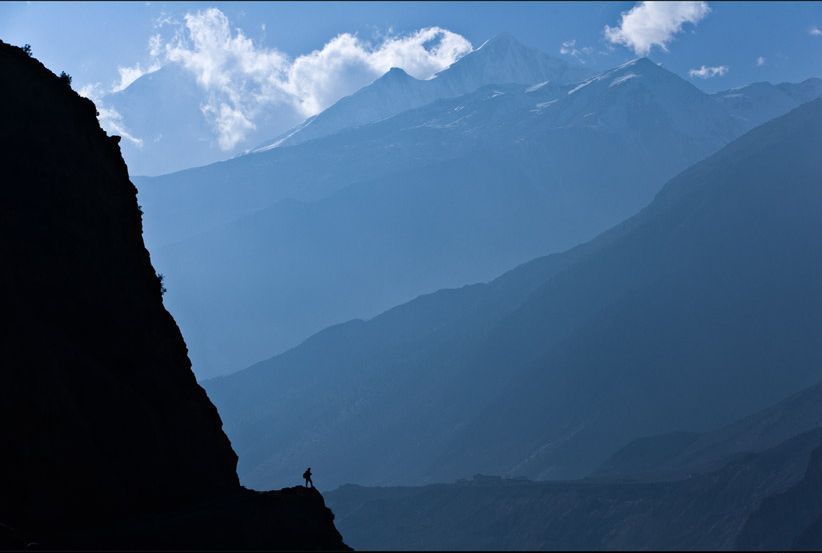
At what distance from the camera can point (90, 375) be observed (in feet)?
127

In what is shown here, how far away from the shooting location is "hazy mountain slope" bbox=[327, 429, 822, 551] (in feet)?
509

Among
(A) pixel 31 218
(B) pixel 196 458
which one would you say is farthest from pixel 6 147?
(B) pixel 196 458

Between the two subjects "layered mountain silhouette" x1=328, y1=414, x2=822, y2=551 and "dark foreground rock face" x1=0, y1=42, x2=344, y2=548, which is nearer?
"dark foreground rock face" x1=0, y1=42, x2=344, y2=548

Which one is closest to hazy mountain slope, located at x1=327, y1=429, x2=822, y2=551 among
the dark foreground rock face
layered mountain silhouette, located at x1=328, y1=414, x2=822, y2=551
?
layered mountain silhouette, located at x1=328, y1=414, x2=822, y2=551

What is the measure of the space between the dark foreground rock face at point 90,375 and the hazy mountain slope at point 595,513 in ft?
384

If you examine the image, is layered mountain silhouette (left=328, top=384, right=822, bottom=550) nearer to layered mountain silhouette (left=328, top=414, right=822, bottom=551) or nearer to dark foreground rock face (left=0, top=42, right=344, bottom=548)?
layered mountain silhouette (left=328, top=414, right=822, bottom=551)

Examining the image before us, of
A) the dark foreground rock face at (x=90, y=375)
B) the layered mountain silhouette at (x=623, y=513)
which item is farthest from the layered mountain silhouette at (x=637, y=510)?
the dark foreground rock face at (x=90, y=375)

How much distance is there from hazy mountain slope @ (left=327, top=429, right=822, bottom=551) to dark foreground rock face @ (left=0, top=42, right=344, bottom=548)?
117 meters

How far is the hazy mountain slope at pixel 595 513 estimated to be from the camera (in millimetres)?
155125

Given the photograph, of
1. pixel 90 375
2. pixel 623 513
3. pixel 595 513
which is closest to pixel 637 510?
pixel 623 513

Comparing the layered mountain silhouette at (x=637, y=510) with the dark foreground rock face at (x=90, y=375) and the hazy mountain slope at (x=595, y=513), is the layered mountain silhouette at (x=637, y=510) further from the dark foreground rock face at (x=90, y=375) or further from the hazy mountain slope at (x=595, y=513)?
the dark foreground rock face at (x=90, y=375)

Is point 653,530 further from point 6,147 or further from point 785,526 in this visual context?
point 6,147

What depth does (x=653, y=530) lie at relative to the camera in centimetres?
15712

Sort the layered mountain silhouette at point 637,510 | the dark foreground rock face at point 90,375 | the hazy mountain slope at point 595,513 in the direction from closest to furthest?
the dark foreground rock face at point 90,375 < the layered mountain silhouette at point 637,510 < the hazy mountain slope at point 595,513
